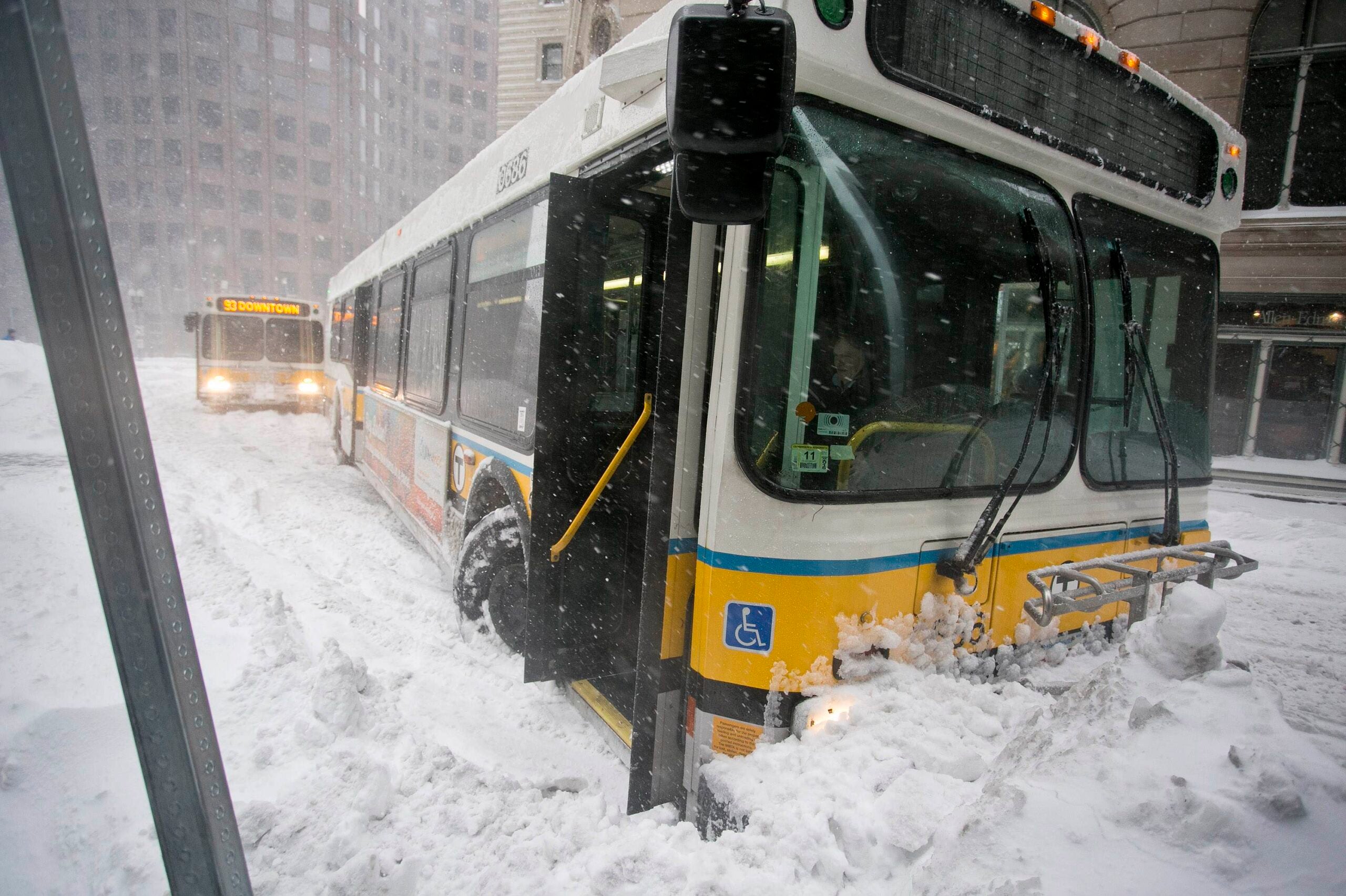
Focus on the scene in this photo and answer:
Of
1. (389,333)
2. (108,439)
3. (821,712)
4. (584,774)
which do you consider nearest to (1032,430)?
(821,712)

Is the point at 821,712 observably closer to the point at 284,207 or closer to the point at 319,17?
the point at 284,207

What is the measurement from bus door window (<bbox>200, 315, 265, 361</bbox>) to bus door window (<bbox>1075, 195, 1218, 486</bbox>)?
18125 mm

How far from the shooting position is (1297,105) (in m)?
12.3

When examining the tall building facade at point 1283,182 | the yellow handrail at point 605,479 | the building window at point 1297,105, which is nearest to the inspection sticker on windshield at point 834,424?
the yellow handrail at point 605,479

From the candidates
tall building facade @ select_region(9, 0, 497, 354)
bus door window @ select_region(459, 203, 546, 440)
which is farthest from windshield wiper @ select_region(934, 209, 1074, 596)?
tall building facade @ select_region(9, 0, 497, 354)

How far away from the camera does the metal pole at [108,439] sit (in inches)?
45.6

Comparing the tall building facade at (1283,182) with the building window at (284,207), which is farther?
the building window at (284,207)

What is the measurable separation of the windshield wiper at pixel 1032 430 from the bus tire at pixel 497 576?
2.17 metres

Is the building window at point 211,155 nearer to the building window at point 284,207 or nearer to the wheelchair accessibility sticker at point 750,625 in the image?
the building window at point 284,207

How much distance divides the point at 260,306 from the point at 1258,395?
21.2 m

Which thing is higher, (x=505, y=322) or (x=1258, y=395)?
(x=1258, y=395)

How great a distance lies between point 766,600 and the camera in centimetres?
221

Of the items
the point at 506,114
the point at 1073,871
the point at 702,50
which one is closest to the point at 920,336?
the point at 702,50

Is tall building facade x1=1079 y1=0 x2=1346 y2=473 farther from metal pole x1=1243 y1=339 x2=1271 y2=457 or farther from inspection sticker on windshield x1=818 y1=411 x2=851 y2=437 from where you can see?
inspection sticker on windshield x1=818 y1=411 x2=851 y2=437
